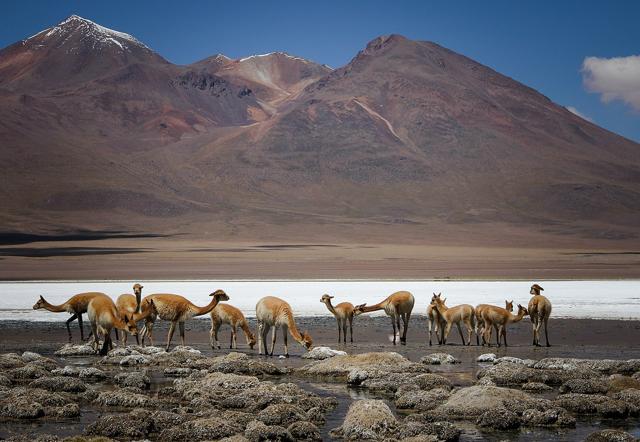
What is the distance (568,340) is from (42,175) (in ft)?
392

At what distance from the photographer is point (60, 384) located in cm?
1488

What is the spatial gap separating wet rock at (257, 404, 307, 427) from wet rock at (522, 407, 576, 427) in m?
3.23

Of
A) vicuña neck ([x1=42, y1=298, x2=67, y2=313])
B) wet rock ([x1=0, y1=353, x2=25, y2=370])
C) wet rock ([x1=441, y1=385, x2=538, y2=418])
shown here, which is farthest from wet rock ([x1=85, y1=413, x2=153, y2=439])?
vicuña neck ([x1=42, y1=298, x2=67, y2=313])

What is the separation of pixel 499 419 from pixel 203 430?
417 cm

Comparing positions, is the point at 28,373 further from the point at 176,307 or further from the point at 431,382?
the point at 431,382

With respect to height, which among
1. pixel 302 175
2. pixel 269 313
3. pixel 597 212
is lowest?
pixel 269 313

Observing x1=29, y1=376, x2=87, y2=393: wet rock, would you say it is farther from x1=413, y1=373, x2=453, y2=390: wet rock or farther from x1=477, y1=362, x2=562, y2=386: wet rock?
x1=477, y1=362, x2=562, y2=386: wet rock

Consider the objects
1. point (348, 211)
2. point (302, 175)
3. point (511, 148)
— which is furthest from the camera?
point (511, 148)

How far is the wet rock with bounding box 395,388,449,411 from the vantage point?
13.7 metres

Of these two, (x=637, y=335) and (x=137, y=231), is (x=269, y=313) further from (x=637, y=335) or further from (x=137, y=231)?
(x=137, y=231)

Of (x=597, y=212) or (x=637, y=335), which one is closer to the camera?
(x=637, y=335)

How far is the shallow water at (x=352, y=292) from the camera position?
29.4 m

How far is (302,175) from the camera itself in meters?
148

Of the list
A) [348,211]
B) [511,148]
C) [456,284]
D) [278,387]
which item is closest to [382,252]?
[456,284]
